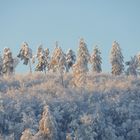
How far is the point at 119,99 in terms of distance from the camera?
430 ft

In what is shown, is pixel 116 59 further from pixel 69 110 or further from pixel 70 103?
pixel 69 110

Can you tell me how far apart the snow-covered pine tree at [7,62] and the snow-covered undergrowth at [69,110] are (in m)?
16.8

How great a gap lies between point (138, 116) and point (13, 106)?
23.4m

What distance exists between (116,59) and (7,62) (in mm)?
26265

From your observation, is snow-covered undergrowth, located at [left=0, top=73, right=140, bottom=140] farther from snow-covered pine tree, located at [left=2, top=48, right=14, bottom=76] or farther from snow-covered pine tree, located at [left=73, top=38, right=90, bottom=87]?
snow-covered pine tree, located at [left=2, top=48, right=14, bottom=76]

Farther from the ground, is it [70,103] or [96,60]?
[96,60]

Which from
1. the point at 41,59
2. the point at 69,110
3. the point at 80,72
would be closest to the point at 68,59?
the point at 41,59

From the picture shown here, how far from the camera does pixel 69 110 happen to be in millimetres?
123562

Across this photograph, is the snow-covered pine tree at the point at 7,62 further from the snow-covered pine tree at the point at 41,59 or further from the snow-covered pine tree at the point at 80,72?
the snow-covered pine tree at the point at 80,72

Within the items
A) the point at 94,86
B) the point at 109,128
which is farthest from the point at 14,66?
the point at 109,128

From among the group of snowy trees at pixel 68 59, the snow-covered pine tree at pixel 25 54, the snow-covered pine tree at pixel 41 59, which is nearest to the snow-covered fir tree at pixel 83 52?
the group of snowy trees at pixel 68 59

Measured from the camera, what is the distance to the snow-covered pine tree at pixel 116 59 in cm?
16425

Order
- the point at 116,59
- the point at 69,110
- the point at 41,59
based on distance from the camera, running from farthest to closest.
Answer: the point at 41,59, the point at 116,59, the point at 69,110

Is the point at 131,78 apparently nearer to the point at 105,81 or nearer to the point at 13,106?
the point at 105,81
